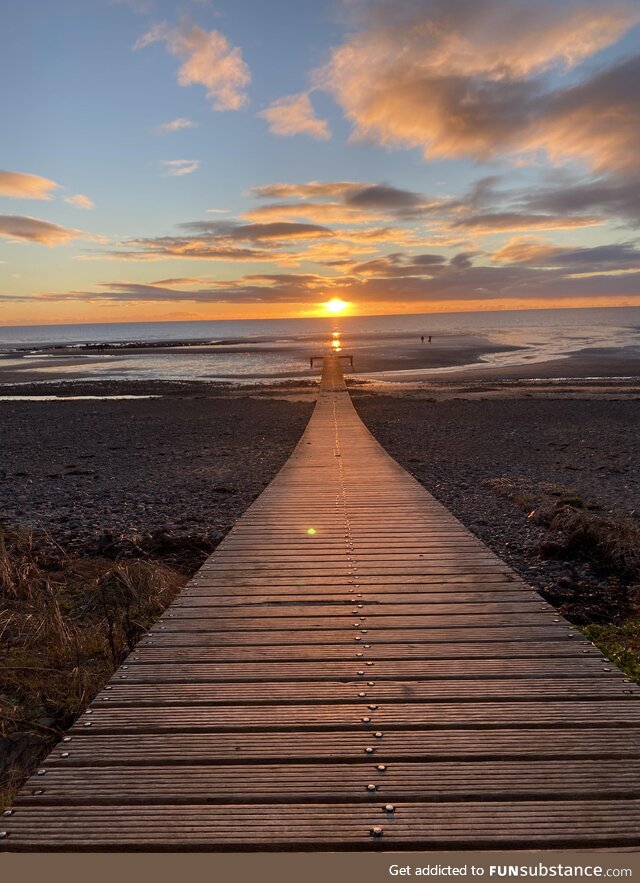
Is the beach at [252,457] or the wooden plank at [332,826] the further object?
the beach at [252,457]

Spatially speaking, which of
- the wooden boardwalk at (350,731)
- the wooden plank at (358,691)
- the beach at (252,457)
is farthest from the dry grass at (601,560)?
the wooden plank at (358,691)

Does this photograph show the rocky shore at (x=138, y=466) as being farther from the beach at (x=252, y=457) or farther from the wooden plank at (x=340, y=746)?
the wooden plank at (x=340, y=746)

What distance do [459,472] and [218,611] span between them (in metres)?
9.08

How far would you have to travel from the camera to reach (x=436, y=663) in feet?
11.1

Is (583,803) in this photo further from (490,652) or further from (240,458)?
(240,458)

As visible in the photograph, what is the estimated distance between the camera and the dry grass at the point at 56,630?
3.87 meters

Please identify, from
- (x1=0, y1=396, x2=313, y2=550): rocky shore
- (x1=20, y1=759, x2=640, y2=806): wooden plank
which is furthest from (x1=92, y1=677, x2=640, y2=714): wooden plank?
(x1=0, y1=396, x2=313, y2=550): rocky shore

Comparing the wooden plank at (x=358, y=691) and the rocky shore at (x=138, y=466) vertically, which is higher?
the wooden plank at (x=358, y=691)

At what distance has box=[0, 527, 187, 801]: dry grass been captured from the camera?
3.87 meters

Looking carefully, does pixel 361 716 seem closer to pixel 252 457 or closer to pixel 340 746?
pixel 340 746

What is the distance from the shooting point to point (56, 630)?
5023 millimetres

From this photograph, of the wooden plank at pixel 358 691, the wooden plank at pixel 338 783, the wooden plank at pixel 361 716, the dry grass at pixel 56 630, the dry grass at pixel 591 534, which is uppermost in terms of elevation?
the wooden plank at pixel 338 783

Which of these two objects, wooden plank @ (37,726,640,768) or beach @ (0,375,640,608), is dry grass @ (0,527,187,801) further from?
beach @ (0,375,640,608)

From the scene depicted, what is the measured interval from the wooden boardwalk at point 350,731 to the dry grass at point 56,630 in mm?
887
